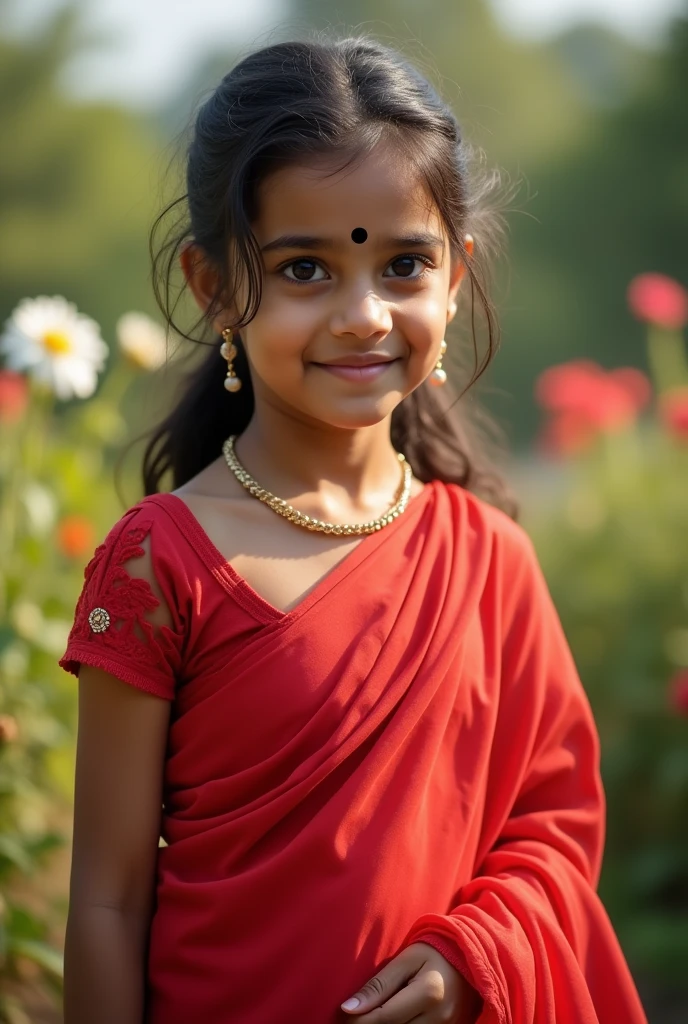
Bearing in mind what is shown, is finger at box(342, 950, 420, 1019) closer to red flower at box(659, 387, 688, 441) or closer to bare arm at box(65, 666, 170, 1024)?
bare arm at box(65, 666, 170, 1024)

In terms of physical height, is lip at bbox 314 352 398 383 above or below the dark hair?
below

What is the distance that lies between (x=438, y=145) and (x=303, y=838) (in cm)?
102

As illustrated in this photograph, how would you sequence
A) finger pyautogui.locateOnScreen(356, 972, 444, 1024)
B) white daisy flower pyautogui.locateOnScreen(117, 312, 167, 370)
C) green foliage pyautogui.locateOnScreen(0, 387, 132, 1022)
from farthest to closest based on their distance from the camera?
white daisy flower pyautogui.locateOnScreen(117, 312, 167, 370) < green foliage pyautogui.locateOnScreen(0, 387, 132, 1022) < finger pyautogui.locateOnScreen(356, 972, 444, 1024)

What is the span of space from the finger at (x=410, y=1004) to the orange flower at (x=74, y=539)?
167 cm

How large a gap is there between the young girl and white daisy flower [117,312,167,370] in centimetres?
117

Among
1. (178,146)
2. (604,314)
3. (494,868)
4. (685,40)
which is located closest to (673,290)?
(178,146)

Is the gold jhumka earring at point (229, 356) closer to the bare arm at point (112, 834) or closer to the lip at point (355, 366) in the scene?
the lip at point (355, 366)

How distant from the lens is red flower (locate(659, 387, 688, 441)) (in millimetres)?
3621

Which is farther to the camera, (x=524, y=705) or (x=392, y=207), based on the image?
(x=524, y=705)

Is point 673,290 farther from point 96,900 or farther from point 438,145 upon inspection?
point 96,900

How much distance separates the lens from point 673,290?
3.93 m

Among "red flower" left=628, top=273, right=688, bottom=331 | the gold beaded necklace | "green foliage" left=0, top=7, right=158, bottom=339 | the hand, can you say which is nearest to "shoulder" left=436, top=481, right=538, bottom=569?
the gold beaded necklace

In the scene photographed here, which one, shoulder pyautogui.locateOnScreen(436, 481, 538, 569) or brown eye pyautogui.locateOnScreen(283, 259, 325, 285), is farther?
shoulder pyautogui.locateOnScreen(436, 481, 538, 569)

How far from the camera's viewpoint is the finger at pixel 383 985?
1.63 metres
